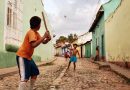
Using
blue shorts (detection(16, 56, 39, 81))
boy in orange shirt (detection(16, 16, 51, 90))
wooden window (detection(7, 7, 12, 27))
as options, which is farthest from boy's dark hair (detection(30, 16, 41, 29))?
wooden window (detection(7, 7, 12, 27))

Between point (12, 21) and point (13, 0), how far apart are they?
1.19m

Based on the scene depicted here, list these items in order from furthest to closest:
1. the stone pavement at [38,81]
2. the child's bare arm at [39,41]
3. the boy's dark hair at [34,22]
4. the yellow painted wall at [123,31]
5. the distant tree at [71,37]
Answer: the distant tree at [71,37] → the yellow painted wall at [123,31] → the stone pavement at [38,81] → the boy's dark hair at [34,22] → the child's bare arm at [39,41]

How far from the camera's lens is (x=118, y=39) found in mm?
19453

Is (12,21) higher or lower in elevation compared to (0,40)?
higher

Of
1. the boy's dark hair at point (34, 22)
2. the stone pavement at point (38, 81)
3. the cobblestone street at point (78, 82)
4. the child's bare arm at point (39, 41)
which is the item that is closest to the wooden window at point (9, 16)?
the stone pavement at point (38, 81)

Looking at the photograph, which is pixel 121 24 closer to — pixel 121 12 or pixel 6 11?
pixel 121 12

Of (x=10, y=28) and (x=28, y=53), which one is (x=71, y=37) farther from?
(x=28, y=53)

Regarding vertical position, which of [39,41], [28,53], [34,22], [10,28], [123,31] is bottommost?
[28,53]

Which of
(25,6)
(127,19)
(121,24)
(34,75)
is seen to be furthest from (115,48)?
(34,75)

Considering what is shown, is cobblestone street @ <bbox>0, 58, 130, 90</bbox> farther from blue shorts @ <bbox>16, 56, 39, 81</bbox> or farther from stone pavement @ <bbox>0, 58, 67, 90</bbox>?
blue shorts @ <bbox>16, 56, 39, 81</bbox>

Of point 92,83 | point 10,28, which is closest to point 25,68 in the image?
point 92,83

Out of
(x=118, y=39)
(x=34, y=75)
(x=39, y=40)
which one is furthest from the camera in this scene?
(x=118, y=39)

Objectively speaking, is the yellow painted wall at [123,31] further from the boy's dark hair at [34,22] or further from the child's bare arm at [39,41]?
the child's bare arm at [39,41]

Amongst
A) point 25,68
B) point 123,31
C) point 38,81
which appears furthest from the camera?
point 123,31
